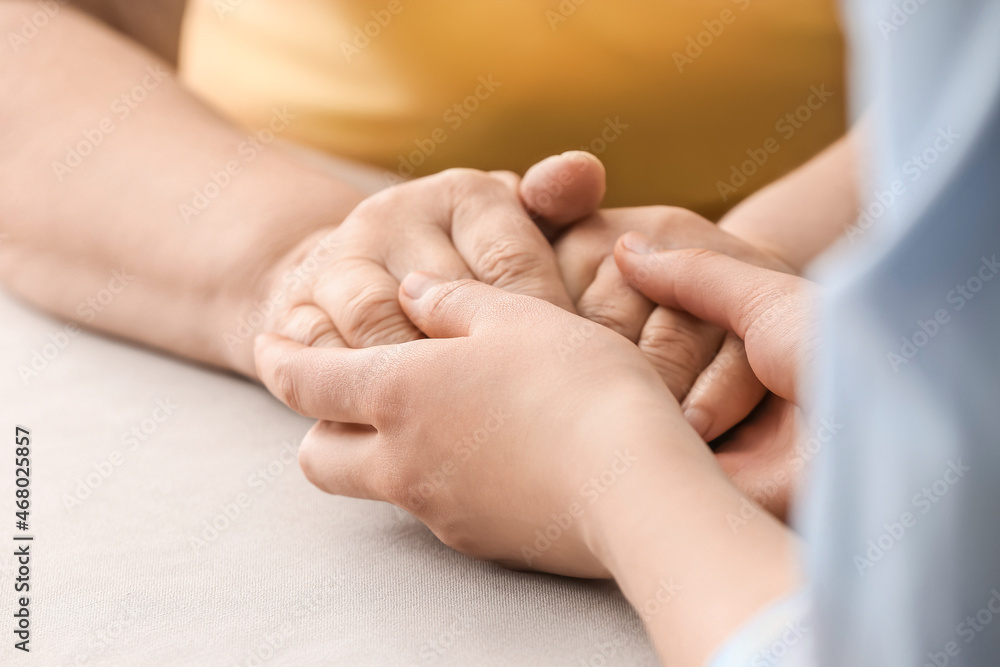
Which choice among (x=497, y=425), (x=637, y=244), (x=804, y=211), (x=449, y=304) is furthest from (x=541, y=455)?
(x=804, y=211)

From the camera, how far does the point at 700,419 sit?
1.99 ft

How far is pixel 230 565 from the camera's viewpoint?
542mm

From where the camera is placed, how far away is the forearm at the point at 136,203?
772 millimetres

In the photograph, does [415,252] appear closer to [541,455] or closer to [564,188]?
[564,188]

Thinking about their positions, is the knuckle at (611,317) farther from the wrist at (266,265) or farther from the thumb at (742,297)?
the wrist at (266,265)

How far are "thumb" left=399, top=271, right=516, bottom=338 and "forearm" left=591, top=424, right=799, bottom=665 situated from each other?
6.3 inches

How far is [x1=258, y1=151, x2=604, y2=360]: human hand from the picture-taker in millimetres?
663

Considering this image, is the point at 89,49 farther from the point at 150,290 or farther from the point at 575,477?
the point at 575,477

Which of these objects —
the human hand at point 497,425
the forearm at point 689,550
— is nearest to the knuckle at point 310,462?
the human hand at point 497,425

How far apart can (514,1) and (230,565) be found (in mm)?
623

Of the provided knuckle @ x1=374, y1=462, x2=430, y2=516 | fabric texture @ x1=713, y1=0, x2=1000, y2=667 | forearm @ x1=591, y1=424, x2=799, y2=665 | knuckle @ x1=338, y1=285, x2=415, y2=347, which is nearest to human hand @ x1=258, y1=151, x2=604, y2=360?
knuckle @ x1=338, y1=285, x2=415, y2=347

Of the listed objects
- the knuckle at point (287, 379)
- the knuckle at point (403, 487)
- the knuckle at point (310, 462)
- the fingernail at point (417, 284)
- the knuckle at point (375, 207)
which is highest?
the fingernail at point (417, 284)

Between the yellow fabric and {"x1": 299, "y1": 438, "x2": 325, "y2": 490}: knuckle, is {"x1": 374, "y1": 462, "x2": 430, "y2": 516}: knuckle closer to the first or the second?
{"x1": 299, "y1": 438, "x2": 325, "y2": 490}: knuckle

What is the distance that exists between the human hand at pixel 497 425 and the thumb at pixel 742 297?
10 centimetres
